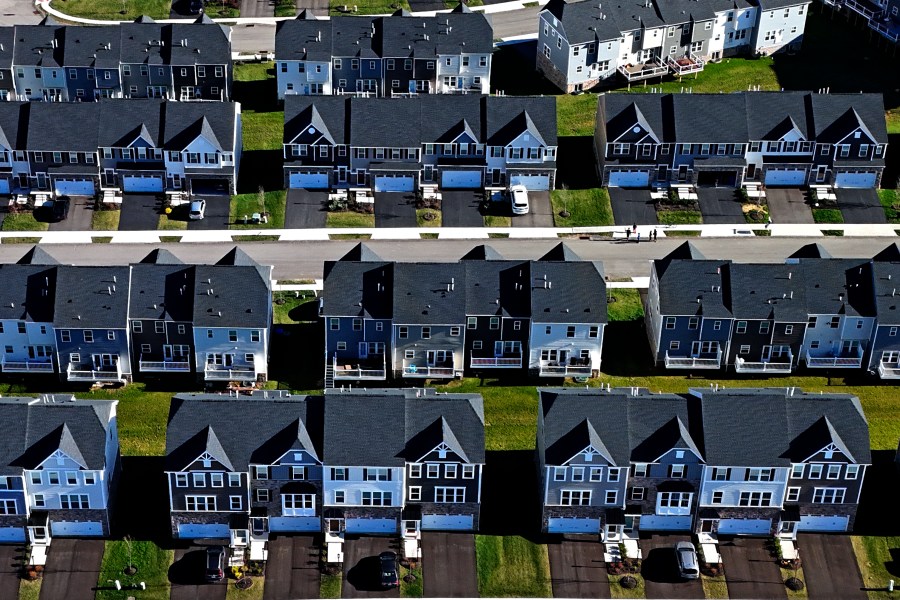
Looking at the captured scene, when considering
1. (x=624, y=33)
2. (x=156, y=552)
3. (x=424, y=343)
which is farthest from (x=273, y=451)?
(x=624, y=33)

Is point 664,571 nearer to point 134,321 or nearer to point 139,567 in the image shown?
point 139,567

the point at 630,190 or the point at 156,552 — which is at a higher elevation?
the point at 630,190

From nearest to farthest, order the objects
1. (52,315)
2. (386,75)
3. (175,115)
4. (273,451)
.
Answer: (273,451) < (52,315) < (175,115) < (386,75)

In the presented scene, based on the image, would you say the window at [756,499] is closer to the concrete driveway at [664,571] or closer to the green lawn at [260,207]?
the concrete driveway at [664,571]

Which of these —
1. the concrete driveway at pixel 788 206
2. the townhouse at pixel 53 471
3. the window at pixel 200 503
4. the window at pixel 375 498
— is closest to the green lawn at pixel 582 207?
the concrete driveway at pixel 788 206

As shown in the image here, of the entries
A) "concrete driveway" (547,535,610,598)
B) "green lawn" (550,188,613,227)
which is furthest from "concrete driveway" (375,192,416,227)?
"concrete driveway" (547,535,610,598)

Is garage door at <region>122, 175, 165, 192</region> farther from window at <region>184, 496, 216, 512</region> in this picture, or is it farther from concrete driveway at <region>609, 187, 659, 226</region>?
window at <region>184, 496, 216, 512</region>

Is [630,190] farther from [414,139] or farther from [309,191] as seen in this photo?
[309,191]
